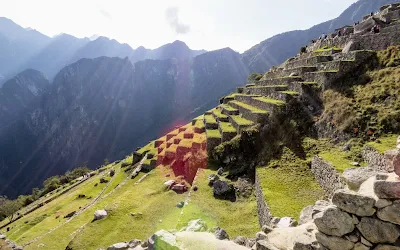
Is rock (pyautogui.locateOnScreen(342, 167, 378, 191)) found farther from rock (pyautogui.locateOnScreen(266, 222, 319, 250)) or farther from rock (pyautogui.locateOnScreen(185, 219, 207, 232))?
rock (pyautogui.locateOnScreen(185, 219, 207, 232))

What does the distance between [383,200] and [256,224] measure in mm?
10860

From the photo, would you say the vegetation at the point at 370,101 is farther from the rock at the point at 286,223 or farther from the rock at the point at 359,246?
the rock at the point at 359,246

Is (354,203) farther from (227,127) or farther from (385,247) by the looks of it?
(227,127)

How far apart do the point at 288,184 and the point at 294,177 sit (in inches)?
36.6

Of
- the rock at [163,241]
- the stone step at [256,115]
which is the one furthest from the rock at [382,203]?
the stone step at [256,115]

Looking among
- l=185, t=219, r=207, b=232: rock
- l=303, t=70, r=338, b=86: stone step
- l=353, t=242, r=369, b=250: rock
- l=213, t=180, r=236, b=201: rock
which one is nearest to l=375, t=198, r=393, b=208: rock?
l=353, t=242, r=369, b=250: rock

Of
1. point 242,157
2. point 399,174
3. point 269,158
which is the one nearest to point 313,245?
point 399,174

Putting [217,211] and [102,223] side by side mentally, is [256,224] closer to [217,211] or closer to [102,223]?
[217,211]

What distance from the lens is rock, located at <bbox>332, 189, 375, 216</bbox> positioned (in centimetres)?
649

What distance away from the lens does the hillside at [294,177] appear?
7109mm

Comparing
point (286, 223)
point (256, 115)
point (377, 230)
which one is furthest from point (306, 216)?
point (256, 115)

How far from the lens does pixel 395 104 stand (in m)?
15.4

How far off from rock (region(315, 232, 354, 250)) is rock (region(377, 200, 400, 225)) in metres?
1.18

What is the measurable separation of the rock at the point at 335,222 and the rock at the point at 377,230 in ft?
0.98
